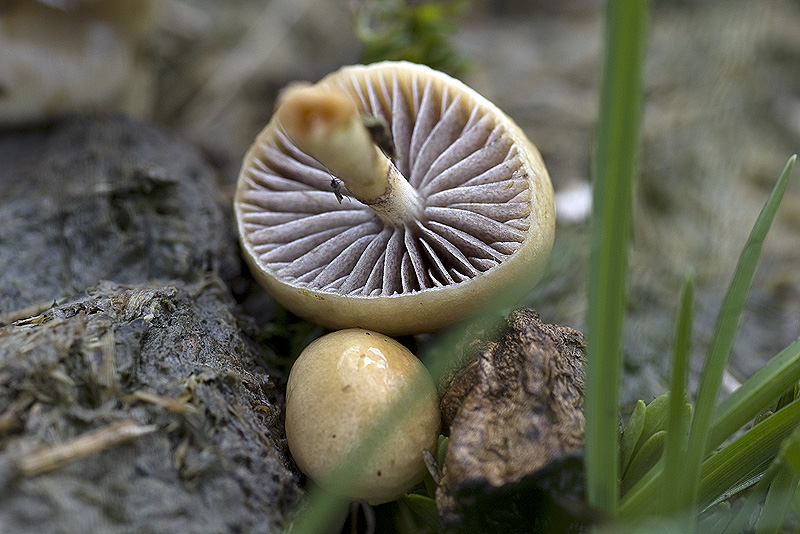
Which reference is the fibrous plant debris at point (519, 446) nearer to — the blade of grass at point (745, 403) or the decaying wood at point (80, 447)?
the blade of grass at point (745, 403)

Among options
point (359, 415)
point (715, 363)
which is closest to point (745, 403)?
point (715, 363)

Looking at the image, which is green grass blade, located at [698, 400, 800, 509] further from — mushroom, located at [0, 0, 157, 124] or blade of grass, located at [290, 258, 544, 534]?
mushroom, located at [0, 0, 157, 124]

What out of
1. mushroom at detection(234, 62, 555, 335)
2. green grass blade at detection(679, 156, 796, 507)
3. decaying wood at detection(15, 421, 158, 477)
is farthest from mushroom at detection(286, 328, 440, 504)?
green grass blade at detection(679, 156, 796, 507)

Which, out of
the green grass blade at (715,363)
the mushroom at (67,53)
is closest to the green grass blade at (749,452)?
the green grass blade at (715,363)

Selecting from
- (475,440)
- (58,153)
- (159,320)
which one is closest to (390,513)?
(475,440)

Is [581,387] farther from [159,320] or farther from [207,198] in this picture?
[207,198]

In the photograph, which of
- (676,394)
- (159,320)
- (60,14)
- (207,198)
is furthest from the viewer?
(60,14)

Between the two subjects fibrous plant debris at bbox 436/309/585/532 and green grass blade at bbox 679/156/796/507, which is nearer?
green grass blade at bbox 679/156/796/507

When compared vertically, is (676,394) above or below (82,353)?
above
